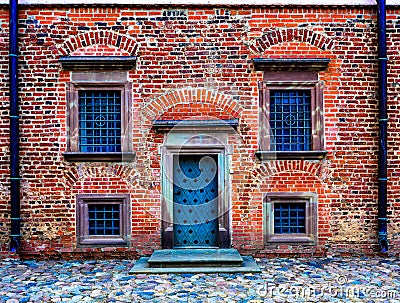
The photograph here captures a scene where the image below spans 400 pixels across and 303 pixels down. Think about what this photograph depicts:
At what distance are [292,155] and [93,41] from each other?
461cm

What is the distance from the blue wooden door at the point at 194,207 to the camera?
8.95 meters

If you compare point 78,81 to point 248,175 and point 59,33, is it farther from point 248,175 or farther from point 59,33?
point 248,175

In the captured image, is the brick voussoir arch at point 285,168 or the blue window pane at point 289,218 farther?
the blue window pane at point 289,218

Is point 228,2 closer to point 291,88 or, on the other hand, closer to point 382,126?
point 291,88

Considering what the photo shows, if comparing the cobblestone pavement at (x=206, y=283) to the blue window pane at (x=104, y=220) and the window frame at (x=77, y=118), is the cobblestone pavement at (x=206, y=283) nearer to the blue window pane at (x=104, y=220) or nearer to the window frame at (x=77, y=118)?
the blue window pane at (x=104, y=220)

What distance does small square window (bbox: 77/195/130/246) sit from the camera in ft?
28.7

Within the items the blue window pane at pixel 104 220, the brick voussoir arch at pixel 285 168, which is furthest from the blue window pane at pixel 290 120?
the blue window pane at pixel 104 220

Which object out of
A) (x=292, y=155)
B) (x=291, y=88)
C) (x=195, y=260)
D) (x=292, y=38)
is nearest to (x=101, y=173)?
(x=195, y=260)

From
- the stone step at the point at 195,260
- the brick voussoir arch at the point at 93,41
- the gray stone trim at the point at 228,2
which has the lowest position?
the stone step at the point at 195,260

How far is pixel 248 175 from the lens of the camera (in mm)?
8828

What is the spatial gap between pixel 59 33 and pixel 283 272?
6.29m

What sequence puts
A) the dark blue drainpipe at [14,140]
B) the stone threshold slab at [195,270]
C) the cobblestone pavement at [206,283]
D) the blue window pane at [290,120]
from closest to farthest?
the cobblestone pavement at [206,283]
the stone threshold slab at [195,270]
the dark blue drainpipe at [14,140]
the blue window pane at [290,120]

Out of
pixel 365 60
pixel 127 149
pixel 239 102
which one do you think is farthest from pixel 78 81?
pixel 365 60

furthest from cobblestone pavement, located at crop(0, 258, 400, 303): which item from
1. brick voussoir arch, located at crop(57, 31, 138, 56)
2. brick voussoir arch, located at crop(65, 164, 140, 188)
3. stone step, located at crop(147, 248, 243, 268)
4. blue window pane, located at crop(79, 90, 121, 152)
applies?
A: brick voussoir arch, located at crop(57, 31, 138, 56)
